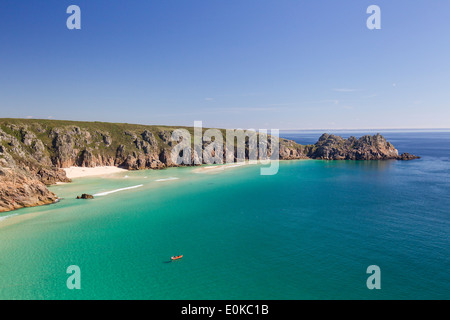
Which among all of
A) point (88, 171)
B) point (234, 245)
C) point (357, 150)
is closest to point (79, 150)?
point (88, 171)

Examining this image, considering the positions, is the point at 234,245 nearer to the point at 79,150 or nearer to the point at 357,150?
the point at 79,150

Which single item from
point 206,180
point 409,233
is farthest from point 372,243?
point 206,180

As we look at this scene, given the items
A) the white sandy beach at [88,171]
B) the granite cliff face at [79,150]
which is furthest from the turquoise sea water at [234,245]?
the white sandy beach at [88,171]

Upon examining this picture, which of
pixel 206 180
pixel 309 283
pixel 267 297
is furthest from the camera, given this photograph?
pixel 206 180

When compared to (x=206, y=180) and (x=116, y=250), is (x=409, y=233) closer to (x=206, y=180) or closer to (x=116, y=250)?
(x=116, y=250)

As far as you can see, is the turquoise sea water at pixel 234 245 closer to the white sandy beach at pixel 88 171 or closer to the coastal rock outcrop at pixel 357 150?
the white sandy beach at pixel 88 171

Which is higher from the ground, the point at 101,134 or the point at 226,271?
the point at 101,134
